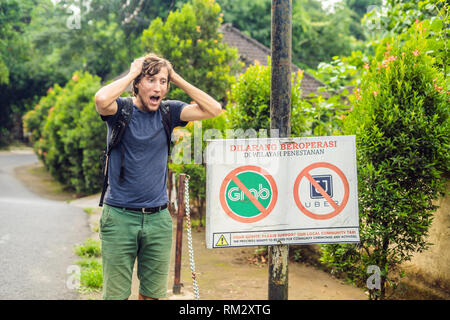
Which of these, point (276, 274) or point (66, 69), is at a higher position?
point (66, 69)

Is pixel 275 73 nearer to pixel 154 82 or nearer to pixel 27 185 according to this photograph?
pixel 154 82

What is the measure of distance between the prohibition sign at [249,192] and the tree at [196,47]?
6.52 meters

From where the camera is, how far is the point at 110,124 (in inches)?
115

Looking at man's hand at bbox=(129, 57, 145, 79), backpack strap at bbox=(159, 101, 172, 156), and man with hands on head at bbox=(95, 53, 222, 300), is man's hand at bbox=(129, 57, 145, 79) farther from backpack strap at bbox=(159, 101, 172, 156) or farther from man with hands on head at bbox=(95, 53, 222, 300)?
backpack strap at bbox=(159, 101, 172, 156)

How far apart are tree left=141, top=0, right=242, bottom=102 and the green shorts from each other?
6642 mm

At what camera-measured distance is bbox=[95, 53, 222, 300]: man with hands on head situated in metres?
2.90

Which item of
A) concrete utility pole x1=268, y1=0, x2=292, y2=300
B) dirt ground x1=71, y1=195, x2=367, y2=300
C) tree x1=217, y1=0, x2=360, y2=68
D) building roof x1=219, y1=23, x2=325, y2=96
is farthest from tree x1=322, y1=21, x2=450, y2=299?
tree x1=217, y1=0, x2=360, y2=68

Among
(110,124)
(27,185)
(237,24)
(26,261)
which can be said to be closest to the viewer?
(110,124)

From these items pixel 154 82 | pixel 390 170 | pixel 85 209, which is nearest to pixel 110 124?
pixel 154 82

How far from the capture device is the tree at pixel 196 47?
378 inches

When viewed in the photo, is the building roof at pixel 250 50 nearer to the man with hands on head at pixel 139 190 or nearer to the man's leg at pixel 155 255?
the man with hands on head at pixel 139 190

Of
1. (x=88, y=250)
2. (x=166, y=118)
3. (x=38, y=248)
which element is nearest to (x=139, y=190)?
(x=166, y=118)

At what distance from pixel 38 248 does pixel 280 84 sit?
16.1 feet
